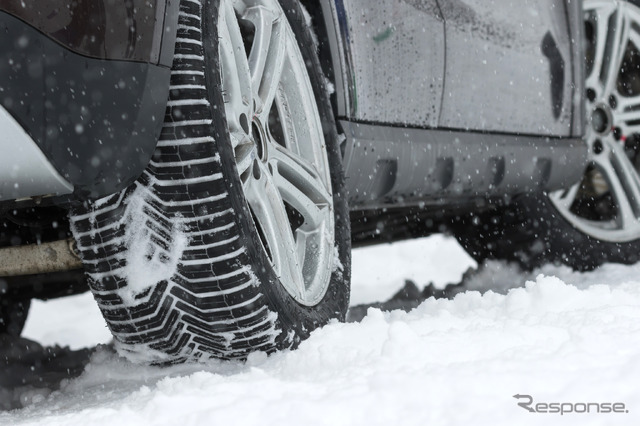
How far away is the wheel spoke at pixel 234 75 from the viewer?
6.97 feet

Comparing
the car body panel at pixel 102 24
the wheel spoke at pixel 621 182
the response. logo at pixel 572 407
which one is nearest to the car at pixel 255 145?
the car body panel at pixel 102 24

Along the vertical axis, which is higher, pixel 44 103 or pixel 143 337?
pixel 44 103

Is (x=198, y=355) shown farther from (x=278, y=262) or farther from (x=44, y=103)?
(x=44, y=103)

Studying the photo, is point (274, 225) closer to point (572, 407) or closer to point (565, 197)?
point (572, 407)

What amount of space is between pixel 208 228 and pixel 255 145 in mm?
353

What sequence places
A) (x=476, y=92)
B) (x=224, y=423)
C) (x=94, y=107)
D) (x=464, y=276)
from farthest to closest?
(x=464, y=276)
(x=476, y=92)
(x=94, y=107)
(x=224, y=423)

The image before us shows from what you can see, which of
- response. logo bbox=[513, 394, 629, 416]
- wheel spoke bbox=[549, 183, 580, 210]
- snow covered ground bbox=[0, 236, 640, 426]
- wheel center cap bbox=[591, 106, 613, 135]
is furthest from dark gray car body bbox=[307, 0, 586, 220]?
response. logo bbox=[513, 394, 629, 416]

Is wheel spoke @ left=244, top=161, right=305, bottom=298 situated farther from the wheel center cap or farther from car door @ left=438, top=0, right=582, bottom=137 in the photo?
the wheel center cap

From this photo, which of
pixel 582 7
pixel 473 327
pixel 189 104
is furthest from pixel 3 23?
pixel 582 7

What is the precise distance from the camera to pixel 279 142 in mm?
2566

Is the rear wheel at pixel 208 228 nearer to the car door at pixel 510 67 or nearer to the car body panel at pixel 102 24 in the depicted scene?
the car body panel at pixel 102 24

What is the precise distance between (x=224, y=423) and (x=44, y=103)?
0.67m

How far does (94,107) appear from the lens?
1.74 meters

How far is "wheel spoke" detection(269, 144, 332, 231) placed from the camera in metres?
2.40
